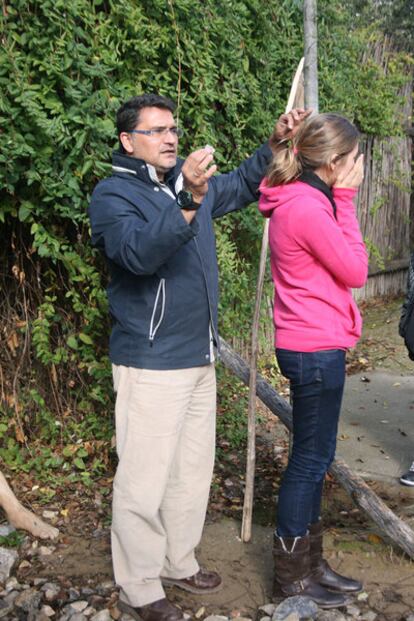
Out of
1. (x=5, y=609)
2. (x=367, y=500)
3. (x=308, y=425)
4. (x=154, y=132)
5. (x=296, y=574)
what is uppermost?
(x=154, y=132)

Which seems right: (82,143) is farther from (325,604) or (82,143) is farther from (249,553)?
(325,604)

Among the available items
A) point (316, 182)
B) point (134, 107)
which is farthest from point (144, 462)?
point (134, 107)

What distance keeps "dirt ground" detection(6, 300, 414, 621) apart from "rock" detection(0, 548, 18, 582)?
60mm

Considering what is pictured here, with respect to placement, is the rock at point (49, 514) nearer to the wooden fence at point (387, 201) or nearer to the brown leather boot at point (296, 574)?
the brown leather boot at point (296, 574)

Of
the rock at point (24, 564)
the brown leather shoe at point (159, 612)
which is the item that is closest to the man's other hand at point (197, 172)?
the brown leather shoe at point (159, 612)

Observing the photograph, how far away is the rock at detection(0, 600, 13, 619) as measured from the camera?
292cm

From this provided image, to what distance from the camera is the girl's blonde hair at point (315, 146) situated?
2613 millimetres

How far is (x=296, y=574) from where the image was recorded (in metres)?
2.82

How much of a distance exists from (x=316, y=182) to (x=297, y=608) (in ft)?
5.45

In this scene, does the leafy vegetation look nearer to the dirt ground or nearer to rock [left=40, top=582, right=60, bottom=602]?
the dirt ground

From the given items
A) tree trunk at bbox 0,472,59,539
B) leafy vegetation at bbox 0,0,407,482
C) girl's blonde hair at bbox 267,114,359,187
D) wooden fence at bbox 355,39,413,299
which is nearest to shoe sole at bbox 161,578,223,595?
tree trunk at bbox 0,472,59,539

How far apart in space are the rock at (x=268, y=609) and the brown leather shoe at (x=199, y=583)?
9.7 inches

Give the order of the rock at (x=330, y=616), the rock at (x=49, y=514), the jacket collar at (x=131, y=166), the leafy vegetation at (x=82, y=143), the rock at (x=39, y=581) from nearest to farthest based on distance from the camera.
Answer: the jacket collar at (x=131, y=166), the rock at (x=330, y=616), the rock at (x=39, y=581), the leafy vegetation at (x=82, y=143), the rock at (x=49, y=514)

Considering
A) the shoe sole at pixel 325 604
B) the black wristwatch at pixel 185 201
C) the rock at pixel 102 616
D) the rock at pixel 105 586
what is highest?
the black wristwatch at pixel 185 201
